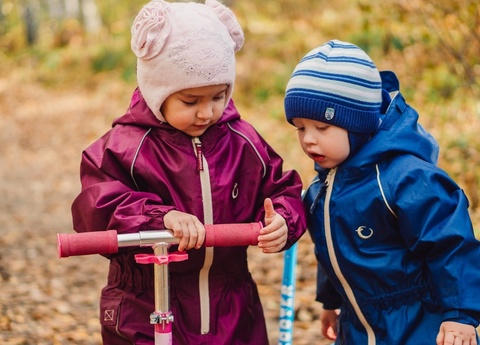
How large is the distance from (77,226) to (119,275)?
0.34 meters

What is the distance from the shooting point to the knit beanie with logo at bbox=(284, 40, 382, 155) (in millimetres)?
2873

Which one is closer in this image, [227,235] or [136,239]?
[136,239]

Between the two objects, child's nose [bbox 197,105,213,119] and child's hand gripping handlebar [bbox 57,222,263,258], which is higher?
child's nose [bbox 197,105,213,119]

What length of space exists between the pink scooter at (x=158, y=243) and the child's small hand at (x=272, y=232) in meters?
0.05

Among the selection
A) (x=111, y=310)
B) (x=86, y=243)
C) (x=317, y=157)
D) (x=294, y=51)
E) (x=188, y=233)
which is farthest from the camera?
(x=294, y=51)

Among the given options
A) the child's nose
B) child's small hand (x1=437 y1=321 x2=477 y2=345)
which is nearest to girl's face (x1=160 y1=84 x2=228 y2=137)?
the child's nose

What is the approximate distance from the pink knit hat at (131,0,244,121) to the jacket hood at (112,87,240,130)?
0.26ft

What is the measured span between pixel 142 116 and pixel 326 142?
31.3 inches

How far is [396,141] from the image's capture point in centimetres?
290

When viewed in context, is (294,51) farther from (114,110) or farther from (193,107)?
(193,107)

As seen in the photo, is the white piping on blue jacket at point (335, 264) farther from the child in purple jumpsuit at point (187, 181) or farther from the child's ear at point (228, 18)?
the child's ear at point (228, 18)

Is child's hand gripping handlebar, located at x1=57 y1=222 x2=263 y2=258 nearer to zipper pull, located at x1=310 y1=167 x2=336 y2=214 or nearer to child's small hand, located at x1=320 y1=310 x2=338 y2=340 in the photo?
zipper pull, located at x1=310 y1=167 x2=336 y2=214

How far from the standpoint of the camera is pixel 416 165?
282cm

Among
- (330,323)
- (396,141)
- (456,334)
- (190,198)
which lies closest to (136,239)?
(190,198)
